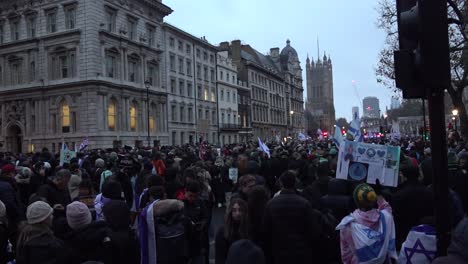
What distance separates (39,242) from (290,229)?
2700 mm

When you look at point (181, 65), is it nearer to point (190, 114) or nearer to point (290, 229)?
point (190, 114)

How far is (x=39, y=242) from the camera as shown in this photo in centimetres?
473

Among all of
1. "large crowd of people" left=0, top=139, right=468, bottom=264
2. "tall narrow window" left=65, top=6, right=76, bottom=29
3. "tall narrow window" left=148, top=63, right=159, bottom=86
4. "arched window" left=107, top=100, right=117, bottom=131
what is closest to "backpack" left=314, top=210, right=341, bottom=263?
"large crowd of people" left=0, top=139, right=468, bottom=264

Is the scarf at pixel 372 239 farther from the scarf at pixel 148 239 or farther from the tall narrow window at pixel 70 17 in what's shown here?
the tall narrow window at pixel 70 17

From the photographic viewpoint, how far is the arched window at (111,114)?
4175 cm

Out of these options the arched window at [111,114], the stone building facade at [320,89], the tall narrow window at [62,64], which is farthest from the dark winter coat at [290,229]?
the stone building facade at [320,89]

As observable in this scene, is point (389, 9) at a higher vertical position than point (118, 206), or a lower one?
higher

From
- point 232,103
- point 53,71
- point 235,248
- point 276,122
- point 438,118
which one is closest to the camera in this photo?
point 438,118

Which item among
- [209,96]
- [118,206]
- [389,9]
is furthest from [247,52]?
[118,206]

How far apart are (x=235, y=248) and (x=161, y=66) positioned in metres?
48.4

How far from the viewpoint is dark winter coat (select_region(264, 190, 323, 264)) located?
511 centimetres

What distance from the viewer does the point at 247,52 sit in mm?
87375

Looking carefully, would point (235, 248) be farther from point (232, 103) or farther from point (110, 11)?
point (232, 103)

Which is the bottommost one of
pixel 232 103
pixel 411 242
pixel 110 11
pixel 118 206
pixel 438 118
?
pixel 411 242
